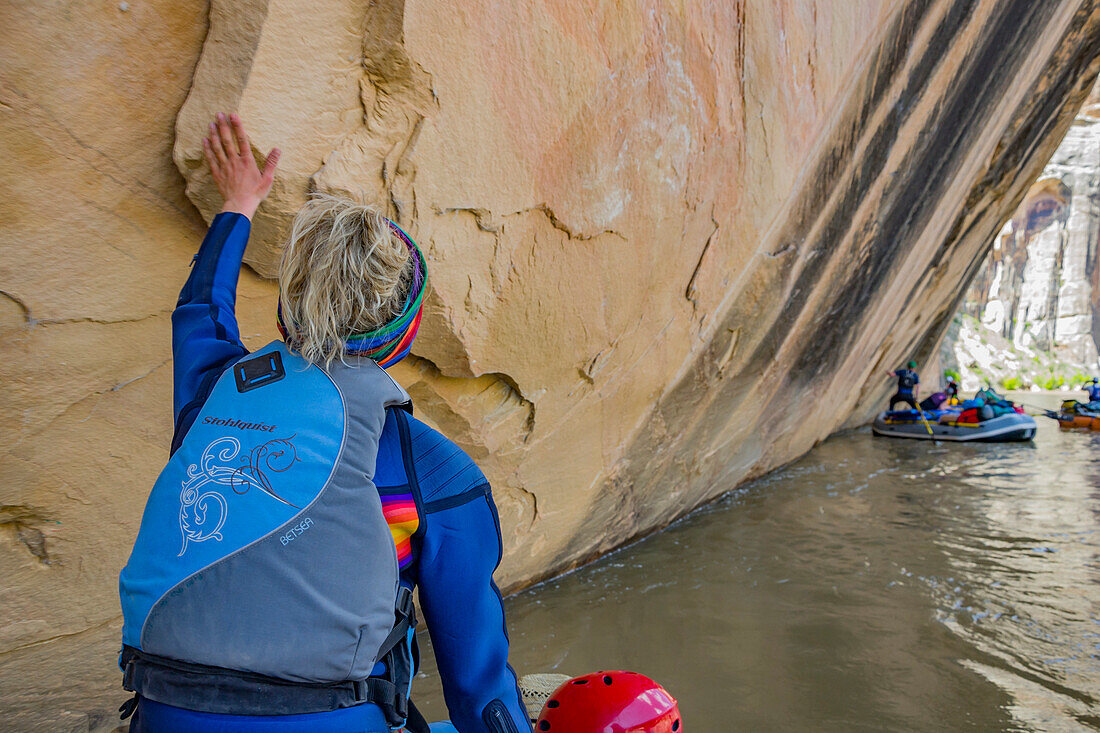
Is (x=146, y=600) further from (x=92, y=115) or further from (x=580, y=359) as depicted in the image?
(x=580, y=359)

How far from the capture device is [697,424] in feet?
16.0

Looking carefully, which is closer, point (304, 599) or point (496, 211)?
point (304, 599)

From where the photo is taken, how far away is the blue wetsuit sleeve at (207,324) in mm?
1112

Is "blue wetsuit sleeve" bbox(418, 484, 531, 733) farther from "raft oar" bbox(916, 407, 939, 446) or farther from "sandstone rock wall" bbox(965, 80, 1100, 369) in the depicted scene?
"sandstone rock wall" bbox(965, 80, 1100, 369)

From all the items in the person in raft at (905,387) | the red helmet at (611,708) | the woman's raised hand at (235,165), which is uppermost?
the woman's raised hand at (235,165)

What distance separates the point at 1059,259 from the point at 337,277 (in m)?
48.7

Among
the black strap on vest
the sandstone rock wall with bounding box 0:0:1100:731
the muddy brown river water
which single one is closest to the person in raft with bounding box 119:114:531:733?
the black strap on vest

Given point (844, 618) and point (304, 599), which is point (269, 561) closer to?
point (304, 599)

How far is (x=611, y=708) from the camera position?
5.45 feet

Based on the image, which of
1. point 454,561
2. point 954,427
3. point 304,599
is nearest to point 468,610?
point 454,561

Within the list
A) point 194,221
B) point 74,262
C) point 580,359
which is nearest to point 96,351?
point 74,262

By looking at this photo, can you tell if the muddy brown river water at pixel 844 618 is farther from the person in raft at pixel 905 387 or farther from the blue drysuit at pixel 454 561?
the person in raft at pixel 905 387

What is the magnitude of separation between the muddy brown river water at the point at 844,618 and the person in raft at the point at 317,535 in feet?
6.32

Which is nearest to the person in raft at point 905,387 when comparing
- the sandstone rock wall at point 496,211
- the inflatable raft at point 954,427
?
the inflatable raft at point 954,427
